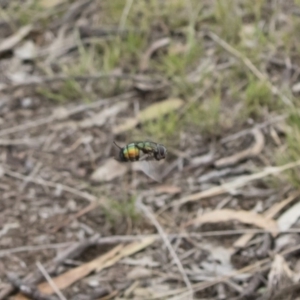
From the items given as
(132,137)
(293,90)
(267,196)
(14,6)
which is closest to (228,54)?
(293,90)

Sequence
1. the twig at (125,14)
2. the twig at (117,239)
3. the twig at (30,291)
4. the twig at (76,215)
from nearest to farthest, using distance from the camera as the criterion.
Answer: the twig at (30,291) → the twig at (117,239) → the twig at (76,215) → the twig at (125,14)

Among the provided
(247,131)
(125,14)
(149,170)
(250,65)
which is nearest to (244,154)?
(247,131)

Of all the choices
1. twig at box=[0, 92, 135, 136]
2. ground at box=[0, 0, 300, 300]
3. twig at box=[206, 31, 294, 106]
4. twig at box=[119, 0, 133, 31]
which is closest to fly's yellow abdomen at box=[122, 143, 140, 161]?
ground at box=[0, 0, 300, 300]

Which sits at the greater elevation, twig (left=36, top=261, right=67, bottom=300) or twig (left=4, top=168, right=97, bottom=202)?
Result: twig (left=4, top=168, right=97, bottom=202)

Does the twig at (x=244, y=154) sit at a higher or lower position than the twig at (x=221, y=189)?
higher

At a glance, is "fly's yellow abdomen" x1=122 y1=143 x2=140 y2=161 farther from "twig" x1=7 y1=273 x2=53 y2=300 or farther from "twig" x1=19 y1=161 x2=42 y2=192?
"twig" x1=19 y1=161 x2=42 y2=192

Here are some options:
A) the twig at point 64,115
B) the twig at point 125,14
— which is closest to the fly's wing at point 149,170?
the twig at point 64,115

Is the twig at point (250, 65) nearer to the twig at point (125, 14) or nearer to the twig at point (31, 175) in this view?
the twig at point (125, 14)

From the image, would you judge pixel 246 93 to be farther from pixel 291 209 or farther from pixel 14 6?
pixel 14 6
